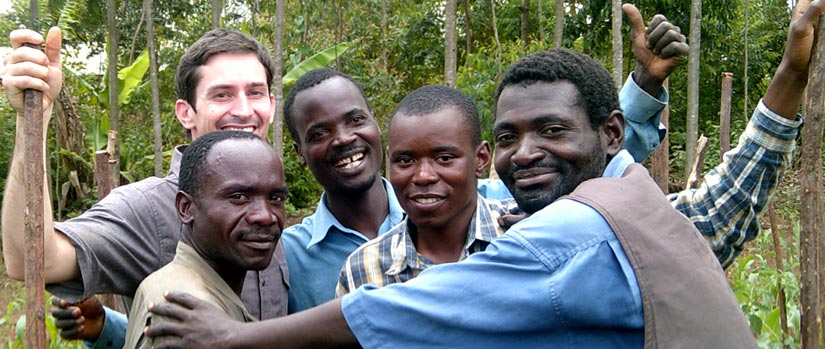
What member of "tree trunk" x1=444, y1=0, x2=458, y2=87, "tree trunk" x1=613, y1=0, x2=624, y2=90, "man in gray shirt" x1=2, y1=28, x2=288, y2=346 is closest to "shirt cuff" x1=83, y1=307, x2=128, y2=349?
"man in gray shirt" x1=2, y1=28, x2=288, y2=346

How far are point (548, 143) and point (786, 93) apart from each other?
0.88 m

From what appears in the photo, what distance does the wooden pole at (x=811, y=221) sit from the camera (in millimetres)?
2488

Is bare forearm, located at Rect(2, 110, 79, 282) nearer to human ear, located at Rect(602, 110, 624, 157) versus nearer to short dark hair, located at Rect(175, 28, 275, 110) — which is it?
short dark hair, located at Rect(175, 28, 275, 110)

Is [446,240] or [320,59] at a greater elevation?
[320,59]

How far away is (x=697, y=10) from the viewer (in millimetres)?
8070

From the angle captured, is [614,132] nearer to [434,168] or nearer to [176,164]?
[434,168]

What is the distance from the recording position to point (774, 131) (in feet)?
7.37

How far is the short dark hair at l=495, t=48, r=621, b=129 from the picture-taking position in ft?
6.43

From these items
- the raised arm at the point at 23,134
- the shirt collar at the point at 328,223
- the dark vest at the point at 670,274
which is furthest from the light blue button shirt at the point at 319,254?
the dark vest at the point at 670,274

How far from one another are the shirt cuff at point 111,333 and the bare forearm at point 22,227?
54 cm

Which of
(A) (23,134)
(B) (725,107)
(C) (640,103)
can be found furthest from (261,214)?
(B) (725,107)

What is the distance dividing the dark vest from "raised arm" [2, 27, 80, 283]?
1.44 meters

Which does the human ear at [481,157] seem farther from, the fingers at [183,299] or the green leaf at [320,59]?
the green leaf at [320,59]

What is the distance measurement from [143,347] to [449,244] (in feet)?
3.15
